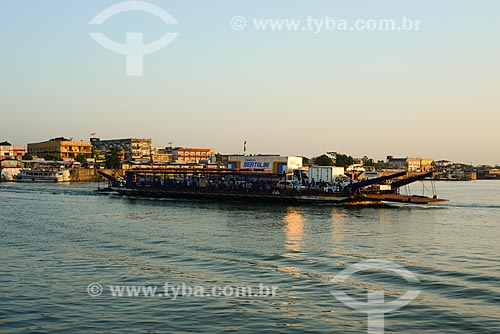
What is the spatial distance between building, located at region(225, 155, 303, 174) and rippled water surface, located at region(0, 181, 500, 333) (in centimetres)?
2877

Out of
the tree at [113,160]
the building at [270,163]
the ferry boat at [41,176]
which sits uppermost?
the tree at [113,160]

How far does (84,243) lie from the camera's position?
31750 millimetres

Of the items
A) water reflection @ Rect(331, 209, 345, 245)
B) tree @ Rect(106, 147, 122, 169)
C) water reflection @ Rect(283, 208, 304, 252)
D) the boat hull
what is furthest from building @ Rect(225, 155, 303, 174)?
tree @ Rect(106, 147, 122, 169)

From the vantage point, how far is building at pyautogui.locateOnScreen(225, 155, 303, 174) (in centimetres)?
7556

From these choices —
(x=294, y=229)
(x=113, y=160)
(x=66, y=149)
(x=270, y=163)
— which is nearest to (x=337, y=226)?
(x=294, y=229)

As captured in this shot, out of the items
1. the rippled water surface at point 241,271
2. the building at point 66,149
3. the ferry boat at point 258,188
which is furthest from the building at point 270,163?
the building at point 66,149

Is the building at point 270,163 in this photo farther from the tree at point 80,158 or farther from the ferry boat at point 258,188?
the tree at point 80,158

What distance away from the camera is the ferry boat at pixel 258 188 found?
6485cm

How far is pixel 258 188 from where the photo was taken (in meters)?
72.9

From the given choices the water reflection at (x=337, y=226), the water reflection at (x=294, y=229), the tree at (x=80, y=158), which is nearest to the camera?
the water reflection at (x=294, y=229)

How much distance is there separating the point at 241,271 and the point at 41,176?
12399 centimetres

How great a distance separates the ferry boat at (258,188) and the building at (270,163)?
137 centimetres

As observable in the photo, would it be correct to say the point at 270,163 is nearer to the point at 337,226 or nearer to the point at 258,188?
the point at 258,188

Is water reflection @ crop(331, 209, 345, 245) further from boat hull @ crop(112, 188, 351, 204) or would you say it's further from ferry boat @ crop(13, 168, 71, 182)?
ferry boat @ crop(13, 168, 71, 182)
